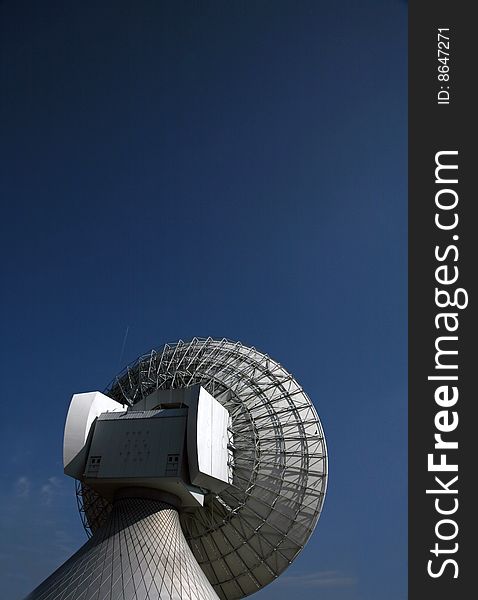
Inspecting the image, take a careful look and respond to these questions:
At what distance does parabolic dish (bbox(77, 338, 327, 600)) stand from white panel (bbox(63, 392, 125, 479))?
486 cm

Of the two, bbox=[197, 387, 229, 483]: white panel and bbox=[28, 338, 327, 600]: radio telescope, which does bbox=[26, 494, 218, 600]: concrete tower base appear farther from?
bbox=[197, 387, 229, 483]: white panel

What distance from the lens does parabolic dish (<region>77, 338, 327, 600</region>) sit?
31719mm

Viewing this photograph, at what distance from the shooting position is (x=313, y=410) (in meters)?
35.2

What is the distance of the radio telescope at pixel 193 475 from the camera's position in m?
24.8

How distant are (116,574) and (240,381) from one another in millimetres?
13547

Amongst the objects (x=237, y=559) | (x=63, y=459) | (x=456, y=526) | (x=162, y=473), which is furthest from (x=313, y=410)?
(x=456, y=526)

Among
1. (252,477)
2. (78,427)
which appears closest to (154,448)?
(78,427)

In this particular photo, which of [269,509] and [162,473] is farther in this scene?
[269,509]

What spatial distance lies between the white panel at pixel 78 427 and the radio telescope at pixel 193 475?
51mm

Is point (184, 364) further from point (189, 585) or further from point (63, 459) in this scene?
point (189, 585)

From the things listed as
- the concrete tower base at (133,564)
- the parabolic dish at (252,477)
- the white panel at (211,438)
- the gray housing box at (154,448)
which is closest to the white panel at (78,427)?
the gray housing box at (154,448)

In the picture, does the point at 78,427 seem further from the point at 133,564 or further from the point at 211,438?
the point at 133,564

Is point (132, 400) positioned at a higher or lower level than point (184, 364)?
lower

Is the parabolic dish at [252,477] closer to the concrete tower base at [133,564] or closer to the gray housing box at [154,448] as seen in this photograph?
the gray housing box at [154,448]
